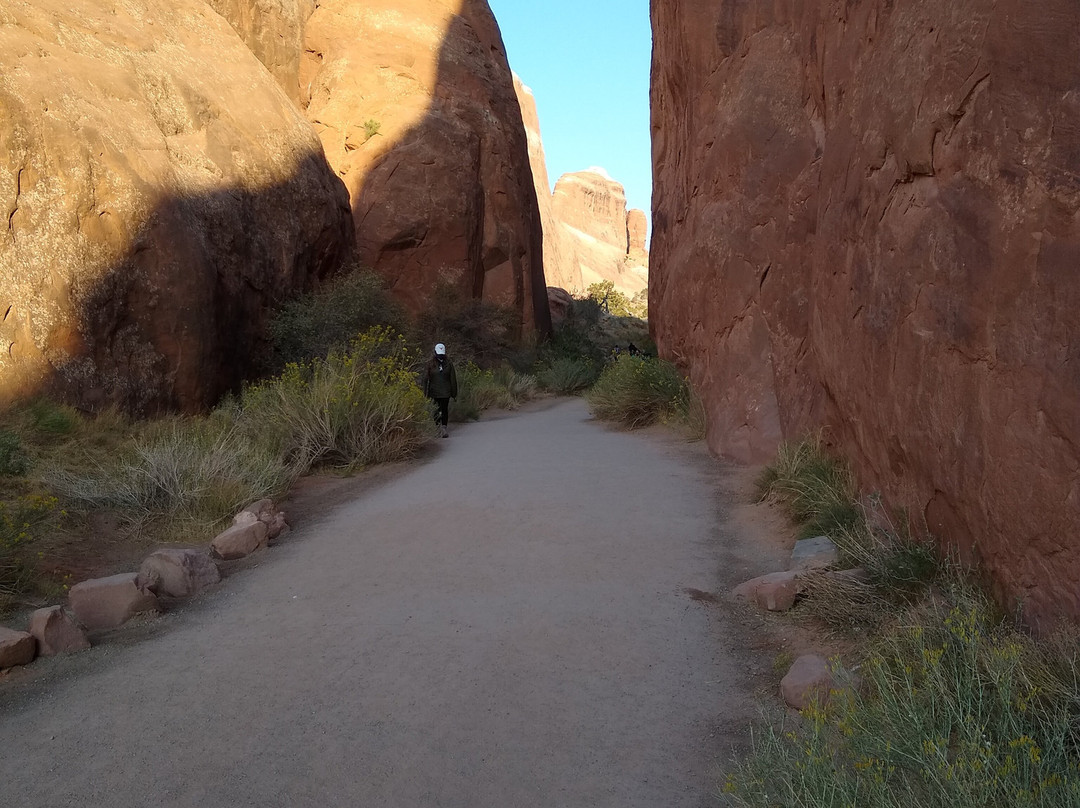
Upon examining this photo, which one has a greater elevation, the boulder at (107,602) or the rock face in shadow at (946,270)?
the rock face in shadow at (946,270)

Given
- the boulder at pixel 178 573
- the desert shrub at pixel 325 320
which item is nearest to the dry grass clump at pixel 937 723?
the boulder at pixel 178 573

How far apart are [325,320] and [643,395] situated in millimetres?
6342

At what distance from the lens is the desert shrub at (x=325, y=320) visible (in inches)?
613

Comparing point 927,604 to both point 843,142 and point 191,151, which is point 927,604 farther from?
point 191,151

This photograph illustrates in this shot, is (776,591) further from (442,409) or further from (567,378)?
(567,378)

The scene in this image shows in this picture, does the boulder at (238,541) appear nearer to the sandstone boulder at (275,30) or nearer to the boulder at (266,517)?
the boulder at (266,517)

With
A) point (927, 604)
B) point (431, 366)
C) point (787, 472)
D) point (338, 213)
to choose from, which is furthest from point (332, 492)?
point (338, 213)

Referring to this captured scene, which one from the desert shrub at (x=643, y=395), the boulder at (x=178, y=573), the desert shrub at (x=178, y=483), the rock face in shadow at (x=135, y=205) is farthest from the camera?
the desert shrub at (x=643, y=395)

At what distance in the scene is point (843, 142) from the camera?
6.18m

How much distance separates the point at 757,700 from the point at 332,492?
6202 millimetres

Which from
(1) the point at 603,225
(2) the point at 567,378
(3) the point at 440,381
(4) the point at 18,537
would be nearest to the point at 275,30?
(2) the point at 567,378

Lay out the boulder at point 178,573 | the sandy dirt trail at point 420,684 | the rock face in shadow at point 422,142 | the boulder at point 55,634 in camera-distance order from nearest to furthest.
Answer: the sandy dirt trail at point 420,684 < the boulder at point 55,634 < the boulder at point 178,573 < the rock face in shadow at point 422,142

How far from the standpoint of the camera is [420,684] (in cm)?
Answer: 405

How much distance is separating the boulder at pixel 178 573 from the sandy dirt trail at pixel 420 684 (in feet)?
0.52
